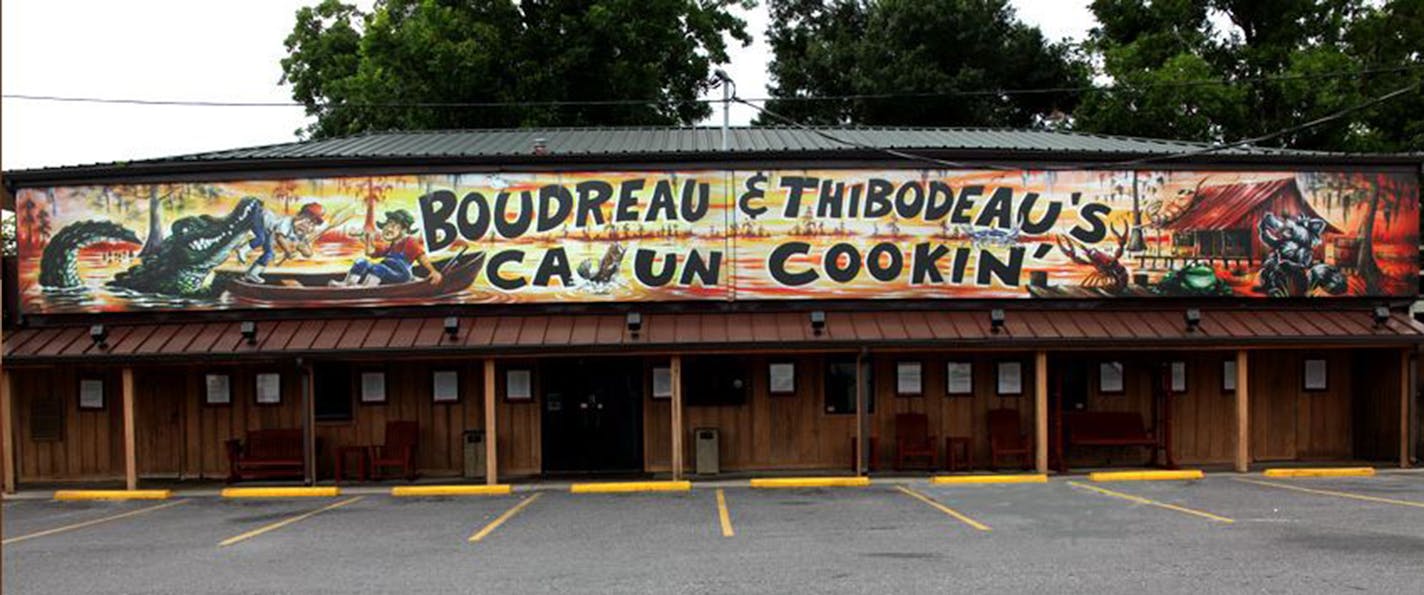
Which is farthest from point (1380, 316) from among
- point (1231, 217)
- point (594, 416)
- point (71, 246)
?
point (71, 246)

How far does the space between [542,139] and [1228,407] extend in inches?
578

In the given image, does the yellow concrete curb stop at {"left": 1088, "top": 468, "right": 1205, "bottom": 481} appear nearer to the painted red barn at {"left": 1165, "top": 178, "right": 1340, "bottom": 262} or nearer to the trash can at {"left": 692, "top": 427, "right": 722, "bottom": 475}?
the painted red barn at {"left": 1165, "top": 178, "right": 1340, "bottom": 262}

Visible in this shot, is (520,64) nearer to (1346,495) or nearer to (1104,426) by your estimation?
(1104,426)

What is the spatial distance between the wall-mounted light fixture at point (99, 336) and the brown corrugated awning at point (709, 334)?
0.08 metres

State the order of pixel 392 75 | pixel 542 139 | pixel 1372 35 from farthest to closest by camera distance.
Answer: pixel 392 75 → pixel 1372 35 → pixel 542 139

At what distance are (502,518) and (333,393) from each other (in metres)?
6.57

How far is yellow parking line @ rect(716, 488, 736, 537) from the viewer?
12.3m

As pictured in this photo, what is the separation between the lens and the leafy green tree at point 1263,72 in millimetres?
32375

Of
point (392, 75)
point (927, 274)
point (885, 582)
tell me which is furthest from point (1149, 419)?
point (392, 75)

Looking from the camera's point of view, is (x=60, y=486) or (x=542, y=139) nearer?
(x=60, y=486)

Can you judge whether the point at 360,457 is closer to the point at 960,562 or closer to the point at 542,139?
the point at 542,139

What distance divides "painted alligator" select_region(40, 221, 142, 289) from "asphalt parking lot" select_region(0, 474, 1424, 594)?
4.13 meters

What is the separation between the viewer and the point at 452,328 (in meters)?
17.6

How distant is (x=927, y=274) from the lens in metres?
18.6
